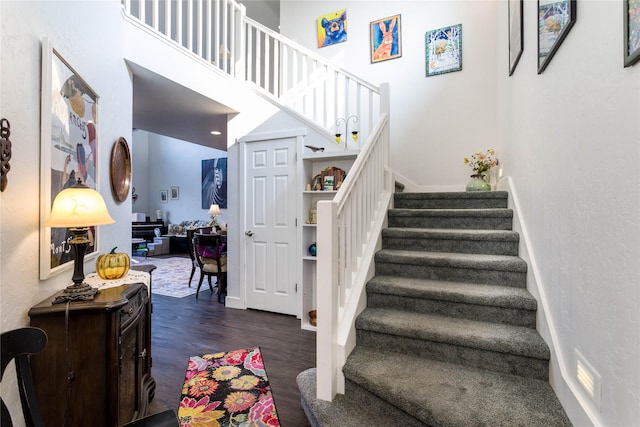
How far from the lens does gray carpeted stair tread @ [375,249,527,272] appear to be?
196 cm

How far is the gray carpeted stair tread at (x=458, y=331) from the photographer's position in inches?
60.3

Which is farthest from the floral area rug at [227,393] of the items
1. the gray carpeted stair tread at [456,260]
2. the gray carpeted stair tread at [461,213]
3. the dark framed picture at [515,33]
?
the dark framed picture at [515,33]

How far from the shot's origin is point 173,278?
18.1 ft

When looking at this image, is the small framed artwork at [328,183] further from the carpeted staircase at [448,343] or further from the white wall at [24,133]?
the white wall at [24,133]

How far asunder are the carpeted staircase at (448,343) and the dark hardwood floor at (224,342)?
1.26 ft

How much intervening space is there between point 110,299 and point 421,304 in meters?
1.73

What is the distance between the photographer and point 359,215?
212cm

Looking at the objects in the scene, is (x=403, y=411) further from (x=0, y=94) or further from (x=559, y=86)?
(x=0, y=94)

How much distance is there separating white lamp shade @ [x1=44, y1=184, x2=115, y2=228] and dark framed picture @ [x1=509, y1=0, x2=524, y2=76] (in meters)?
2.89

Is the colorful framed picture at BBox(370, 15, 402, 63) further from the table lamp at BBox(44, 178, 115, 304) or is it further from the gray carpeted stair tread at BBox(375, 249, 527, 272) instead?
the table lamp at BBox(44, 178, 115, 304)

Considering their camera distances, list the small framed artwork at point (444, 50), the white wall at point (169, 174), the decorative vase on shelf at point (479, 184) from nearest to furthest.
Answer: the decorative vase on shelf at point (479, 184), the small framed artwork at point (444, 50), the white wall at point (169, 174)

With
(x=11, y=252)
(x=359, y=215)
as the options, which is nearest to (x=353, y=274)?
(x=359, y=215)

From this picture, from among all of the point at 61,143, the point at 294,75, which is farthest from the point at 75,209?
the point at 294,75

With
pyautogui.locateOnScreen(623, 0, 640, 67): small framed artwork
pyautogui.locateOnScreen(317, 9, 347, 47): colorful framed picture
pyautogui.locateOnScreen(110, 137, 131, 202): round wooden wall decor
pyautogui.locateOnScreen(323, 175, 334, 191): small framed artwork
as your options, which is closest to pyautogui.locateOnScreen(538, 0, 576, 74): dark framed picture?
pyautogui.locateOnScreen(623, 0, 640, 67): small framed artwork
